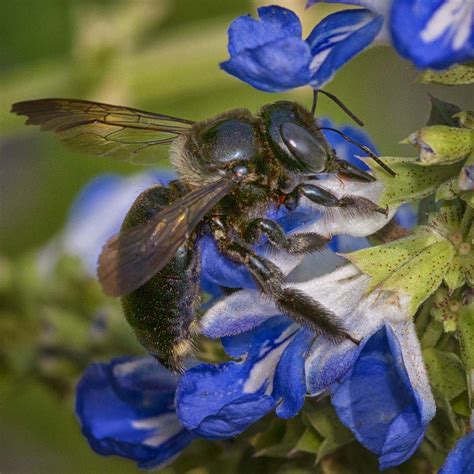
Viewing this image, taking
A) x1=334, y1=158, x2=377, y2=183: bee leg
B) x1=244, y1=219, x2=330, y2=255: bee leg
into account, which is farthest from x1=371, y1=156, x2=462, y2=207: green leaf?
x1=244, y1=219, x2=330, y2=255: bee leg

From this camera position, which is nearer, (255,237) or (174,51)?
(255,237)

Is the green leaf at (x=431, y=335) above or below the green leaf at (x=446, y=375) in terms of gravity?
above

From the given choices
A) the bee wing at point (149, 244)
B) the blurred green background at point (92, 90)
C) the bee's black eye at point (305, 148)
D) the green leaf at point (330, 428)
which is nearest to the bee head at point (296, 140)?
the bee's black eye at point (305, 148)

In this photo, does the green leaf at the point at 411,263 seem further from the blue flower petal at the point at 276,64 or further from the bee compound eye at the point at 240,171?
the blue flower petal at the point at 276,64

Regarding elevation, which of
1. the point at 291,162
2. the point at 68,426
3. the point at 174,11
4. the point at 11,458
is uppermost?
the point at 291,162

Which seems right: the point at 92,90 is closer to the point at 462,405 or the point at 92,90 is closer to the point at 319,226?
the point at 319,226

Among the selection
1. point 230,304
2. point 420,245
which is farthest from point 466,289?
point 230,304

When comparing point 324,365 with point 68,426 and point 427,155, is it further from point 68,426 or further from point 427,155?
point 68,426
